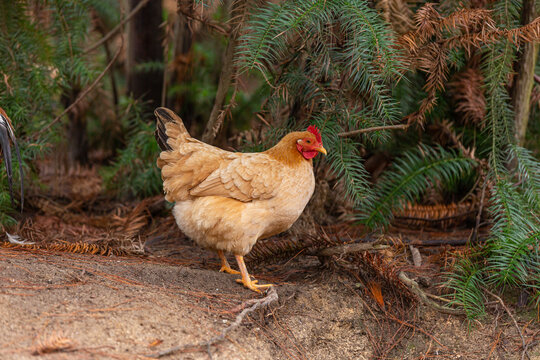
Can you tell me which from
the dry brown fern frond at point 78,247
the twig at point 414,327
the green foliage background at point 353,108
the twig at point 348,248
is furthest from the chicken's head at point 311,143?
the dry brown fern frond at point 78,247

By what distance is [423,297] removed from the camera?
2.74 metres

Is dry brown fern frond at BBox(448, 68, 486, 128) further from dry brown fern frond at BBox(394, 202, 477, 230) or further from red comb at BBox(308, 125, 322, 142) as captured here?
red comb at BBox(308, 125, 322, 142)

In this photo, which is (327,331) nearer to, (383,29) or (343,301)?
(343,301)

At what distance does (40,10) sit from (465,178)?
11.9 feet

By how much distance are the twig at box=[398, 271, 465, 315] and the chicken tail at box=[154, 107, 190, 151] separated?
1.60 m

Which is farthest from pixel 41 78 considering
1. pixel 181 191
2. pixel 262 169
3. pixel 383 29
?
pixel 383 29

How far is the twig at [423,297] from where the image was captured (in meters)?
2.70

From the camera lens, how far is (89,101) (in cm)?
519

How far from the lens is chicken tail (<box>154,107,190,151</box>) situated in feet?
10.7

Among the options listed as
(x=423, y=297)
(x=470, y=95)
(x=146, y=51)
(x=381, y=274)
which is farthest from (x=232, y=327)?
(x=146, y=51)

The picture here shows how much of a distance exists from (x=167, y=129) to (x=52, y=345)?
1703mm

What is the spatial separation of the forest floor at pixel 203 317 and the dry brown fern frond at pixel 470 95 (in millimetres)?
1565

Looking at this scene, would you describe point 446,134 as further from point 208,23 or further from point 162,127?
point 162,127

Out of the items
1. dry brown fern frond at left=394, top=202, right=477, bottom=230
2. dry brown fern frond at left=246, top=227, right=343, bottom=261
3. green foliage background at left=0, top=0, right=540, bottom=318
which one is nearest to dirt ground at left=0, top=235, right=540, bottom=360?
dry brown fern frond at left=246, top=227, right=343, bottom=261
